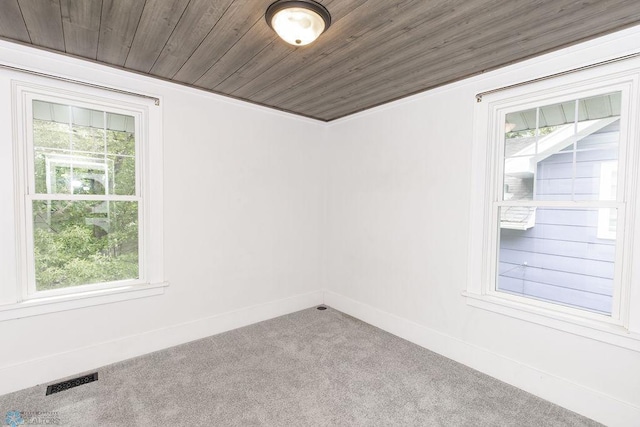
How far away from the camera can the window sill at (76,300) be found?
2242mm

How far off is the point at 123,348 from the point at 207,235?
3.98ft

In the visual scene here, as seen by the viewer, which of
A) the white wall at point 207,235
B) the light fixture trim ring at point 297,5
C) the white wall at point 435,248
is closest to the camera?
the light fixture trim ring at point 297,5

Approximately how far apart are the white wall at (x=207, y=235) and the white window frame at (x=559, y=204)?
2.06 metres

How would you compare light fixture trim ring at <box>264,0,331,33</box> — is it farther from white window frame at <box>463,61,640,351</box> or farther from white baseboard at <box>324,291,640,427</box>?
white baseboard at <box>324,291,640,427</box>

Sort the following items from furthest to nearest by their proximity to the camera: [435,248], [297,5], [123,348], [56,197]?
Result: [435,248] < [123,348] < [56,197] < [297,5]

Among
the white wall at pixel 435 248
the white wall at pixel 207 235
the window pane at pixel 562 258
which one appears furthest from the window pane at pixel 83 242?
the window pane at pixel 562 258

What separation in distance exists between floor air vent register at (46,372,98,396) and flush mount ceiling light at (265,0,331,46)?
2.90 meters

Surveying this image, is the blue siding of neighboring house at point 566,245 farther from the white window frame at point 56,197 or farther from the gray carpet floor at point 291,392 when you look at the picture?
the white window frame at point 56,197

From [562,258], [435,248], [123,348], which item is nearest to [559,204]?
[562,258]

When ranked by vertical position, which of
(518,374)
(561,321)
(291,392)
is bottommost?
(291,392)

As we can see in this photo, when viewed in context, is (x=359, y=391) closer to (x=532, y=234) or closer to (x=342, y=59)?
(x=532, y=234)

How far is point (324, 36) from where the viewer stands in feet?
6.61

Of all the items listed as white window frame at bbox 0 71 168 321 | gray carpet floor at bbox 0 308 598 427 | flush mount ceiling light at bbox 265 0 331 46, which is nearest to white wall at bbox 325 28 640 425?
gray carpet floor at bbox 0 308 598 427

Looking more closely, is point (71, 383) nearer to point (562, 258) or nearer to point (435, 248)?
point (435, 248)
